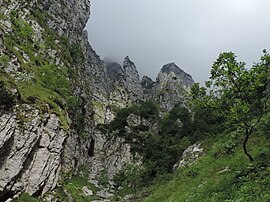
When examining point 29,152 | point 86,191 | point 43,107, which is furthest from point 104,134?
point 29,152

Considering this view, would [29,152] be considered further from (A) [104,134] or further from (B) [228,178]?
(A) [104,134]

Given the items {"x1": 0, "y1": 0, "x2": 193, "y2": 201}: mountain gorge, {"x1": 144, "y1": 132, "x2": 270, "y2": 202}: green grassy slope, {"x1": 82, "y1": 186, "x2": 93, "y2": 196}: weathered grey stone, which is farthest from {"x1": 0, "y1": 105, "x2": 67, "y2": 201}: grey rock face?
{"x1": 144, "y1": 132, "x2": 270, "y2": 202}: green grassy slope

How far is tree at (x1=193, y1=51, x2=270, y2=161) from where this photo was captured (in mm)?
25062

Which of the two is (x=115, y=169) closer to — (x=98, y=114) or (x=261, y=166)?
(x=261, y=166)

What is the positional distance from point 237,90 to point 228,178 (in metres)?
8.39

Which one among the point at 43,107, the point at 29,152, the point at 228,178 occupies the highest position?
the point at 43,107

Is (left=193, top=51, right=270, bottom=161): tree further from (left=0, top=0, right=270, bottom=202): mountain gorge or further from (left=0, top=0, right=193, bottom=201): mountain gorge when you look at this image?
(left=0, top=0, right=193, bottom=201): mountain gorge

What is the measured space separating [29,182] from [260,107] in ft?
126

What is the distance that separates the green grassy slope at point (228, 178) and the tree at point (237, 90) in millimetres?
4412

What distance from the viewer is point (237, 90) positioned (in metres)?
26.6

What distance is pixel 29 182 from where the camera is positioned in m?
50.2

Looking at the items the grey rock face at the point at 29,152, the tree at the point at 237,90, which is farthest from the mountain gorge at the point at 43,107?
the tree at the point at 237,90

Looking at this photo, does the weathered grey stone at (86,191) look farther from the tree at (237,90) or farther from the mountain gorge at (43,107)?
the tree at (237,90)

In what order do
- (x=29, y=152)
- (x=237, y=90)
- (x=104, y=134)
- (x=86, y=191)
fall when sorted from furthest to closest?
(x=104, y=134), (x=86, y=191), (x=29, y=152), (x=237, y=90)
